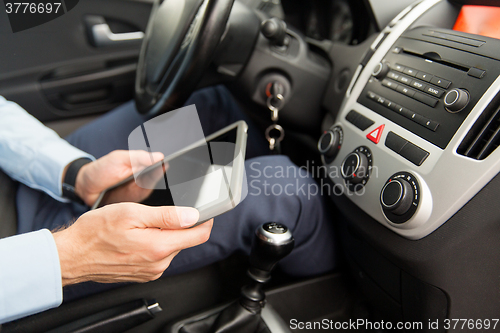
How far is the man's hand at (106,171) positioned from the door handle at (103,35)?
0.69 metres

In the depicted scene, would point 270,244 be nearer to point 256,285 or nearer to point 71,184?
point 256,285

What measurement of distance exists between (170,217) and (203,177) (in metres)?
0.11

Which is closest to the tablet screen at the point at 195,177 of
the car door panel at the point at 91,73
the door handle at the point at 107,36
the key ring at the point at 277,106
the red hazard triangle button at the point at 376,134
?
the red hazard triangle button at the point at 376,134

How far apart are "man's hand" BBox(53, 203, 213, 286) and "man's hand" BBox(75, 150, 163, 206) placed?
0.18 meters

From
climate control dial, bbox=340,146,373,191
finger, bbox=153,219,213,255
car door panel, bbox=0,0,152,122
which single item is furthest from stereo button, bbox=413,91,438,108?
car door panel, bbox=0,0,152,122

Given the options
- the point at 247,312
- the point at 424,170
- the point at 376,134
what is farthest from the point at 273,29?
the point at 247,312

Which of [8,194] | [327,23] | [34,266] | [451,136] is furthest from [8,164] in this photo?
[327,23]

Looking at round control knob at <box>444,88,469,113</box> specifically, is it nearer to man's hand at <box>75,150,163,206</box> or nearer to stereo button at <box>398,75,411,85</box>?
stereo button at <box>398,75,411,85</box>

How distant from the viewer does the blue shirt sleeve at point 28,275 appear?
39 cm

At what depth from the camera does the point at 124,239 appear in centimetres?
41

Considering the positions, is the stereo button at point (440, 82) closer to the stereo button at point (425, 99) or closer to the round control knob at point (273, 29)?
the stereo button at point (425, 99)

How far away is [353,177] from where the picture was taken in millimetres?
538

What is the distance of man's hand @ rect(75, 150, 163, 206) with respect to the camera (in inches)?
23.7

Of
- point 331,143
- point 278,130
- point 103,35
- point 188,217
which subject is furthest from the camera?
point 103,35
